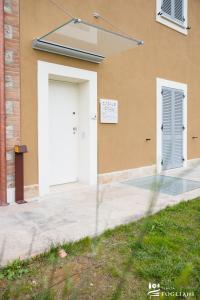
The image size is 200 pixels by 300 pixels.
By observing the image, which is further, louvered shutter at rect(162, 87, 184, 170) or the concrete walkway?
louvered shutter at rect(162, 87, 184, 170)

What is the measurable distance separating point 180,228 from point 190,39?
22.2ft

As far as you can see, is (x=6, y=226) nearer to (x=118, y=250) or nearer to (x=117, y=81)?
(x=118, y=250)

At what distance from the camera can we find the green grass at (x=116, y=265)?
7.72 ft

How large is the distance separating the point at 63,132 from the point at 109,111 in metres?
1.11

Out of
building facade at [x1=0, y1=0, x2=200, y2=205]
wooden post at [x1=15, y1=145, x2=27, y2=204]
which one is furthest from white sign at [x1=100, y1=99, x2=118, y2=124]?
wooden post at [x1=15, y1=145, x2=27, y2=204]

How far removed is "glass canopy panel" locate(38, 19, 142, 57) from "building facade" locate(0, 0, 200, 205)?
23 centimetres

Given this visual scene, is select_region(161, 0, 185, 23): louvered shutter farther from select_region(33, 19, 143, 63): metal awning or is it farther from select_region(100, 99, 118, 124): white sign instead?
select_region(100, 99, 118, 124): white sign

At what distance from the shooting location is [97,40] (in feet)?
16.7

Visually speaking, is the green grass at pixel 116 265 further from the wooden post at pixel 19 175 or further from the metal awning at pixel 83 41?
the metal awning at pixel 83 41

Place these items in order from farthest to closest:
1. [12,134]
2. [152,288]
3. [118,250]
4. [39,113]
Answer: [39,113] → [12,134] → [118,250] → [152,288]

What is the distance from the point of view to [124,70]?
670 centimetres

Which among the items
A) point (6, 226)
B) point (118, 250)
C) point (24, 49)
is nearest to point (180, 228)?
point (118, 250)

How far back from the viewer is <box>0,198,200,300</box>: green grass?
7.72ft

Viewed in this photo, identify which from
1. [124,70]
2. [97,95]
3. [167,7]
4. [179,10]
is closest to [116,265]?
[97,95]
